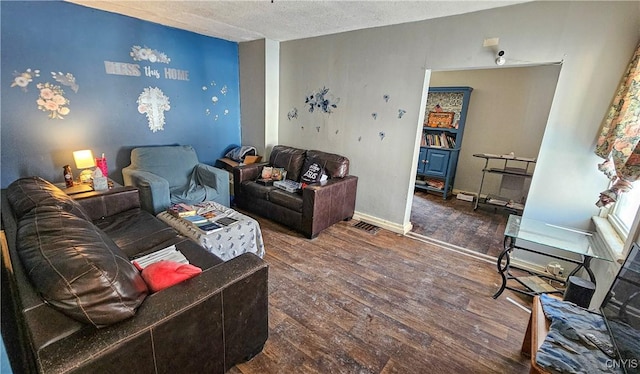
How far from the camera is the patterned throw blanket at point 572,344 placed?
43.1 inches

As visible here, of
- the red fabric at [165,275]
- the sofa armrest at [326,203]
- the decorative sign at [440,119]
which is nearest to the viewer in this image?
the red fabric at [165,275]

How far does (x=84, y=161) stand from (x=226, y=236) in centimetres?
179

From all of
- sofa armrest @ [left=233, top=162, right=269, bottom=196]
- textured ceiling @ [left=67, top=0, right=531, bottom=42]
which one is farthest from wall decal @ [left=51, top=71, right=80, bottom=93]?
sofa armrest @ [left=233, top=162, right=269, bottom=196]

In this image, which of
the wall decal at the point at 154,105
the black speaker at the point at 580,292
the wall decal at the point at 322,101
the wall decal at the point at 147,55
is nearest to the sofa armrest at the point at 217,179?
the wall decal at the point at 154,105

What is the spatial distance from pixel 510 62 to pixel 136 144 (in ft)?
13.1

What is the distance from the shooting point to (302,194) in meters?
3.08

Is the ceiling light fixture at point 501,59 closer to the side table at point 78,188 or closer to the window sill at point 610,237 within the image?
the window sill at point 610,237

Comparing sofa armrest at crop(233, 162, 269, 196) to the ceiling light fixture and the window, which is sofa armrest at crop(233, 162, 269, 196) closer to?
the ceiling light fixture

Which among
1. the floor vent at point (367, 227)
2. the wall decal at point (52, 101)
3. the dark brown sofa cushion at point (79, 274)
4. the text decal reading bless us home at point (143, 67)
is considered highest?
the text decal reading bless us home at point (143, 67)

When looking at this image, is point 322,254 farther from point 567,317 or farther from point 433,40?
point 433,40

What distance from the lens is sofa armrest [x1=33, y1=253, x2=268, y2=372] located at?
0.89 m

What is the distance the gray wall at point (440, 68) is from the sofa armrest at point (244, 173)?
71 cm

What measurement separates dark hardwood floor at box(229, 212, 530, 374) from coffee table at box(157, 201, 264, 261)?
32 cm

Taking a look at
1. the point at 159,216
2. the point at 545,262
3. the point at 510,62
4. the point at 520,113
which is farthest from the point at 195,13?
the point at 520,113
